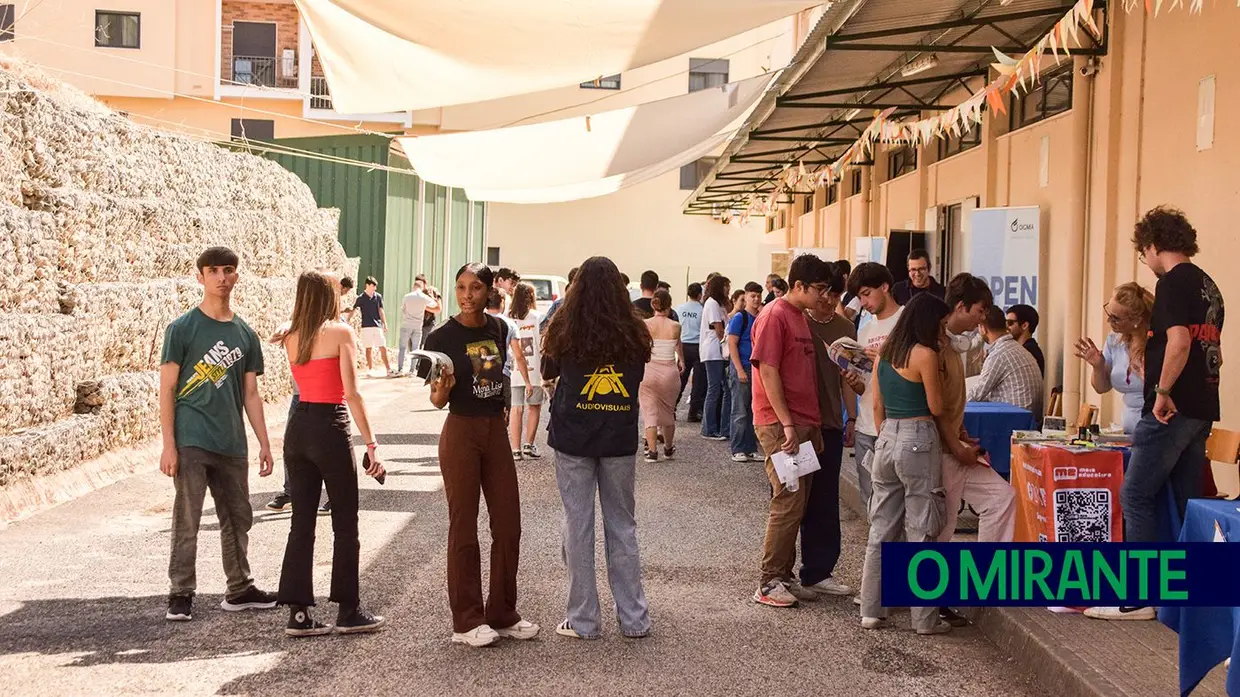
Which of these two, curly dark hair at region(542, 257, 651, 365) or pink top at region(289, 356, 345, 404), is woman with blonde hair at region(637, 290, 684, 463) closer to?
curly dark hair at region(542, 257, 651, 365)

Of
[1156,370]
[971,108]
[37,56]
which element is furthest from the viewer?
[37,56]

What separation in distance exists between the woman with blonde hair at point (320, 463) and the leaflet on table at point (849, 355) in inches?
103

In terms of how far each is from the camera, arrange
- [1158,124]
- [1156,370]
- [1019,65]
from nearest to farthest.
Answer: [1156,370]
[1019,65]
[1158,124]

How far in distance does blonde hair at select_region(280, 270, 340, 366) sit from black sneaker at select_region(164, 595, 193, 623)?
131cm

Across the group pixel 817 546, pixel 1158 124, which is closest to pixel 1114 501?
pixel 817 546

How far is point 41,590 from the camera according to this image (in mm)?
6980

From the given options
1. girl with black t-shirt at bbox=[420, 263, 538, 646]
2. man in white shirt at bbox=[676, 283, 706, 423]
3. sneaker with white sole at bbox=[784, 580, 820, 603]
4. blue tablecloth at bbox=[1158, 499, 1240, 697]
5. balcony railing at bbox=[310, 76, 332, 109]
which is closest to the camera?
blue tablecloth at bbox=[1158, 499, 1240, 697]

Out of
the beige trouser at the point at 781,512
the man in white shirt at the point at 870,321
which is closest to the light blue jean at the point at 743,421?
the man in white shirt at the point at 870,321

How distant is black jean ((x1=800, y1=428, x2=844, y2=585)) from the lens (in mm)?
7430

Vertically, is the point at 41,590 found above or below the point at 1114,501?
below

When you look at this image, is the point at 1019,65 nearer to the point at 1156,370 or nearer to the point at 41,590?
the point at 1156,370

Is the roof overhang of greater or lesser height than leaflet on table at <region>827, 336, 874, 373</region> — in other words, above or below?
above

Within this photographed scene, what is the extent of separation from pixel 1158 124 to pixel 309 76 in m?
34.3

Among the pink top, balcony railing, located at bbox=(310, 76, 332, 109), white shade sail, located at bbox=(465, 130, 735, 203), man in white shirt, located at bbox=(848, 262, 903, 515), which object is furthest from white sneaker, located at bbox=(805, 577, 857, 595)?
balcony railing, located at bbox=(310, 76, 332, 109)
